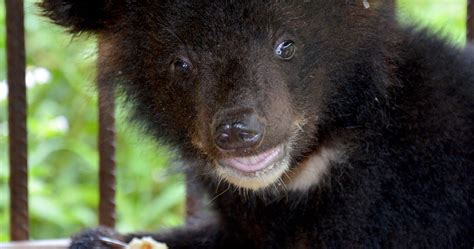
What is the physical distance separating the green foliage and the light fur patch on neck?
2.42 m

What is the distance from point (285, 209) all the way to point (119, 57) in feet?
2.74

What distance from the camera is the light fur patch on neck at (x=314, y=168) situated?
11.2 feet

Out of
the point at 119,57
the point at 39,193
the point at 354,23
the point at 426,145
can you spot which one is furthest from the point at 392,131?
the point at 39,193

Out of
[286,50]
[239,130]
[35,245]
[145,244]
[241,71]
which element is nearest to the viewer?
[239,130]

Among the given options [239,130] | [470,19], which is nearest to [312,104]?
[239,130]

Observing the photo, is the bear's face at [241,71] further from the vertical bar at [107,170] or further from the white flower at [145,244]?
the vertical bar at [107,170]

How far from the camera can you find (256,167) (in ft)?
9.95

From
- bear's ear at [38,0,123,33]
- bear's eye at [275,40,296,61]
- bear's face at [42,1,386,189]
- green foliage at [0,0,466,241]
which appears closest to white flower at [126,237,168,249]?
bear's face at [42,1,386,189]

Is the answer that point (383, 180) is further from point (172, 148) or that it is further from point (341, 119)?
point (172, 148)

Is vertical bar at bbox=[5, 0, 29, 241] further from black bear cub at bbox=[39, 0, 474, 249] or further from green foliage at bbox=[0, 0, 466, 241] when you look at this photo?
green foliage at bbox=[0, 0, 466, 241]

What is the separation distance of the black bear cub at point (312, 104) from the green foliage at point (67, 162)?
7.87 feet

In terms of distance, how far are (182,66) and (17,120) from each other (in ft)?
4.52

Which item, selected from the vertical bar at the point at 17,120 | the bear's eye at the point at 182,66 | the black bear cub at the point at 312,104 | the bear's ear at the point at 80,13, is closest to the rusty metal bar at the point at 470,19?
the black bear cub at the point at 312,104

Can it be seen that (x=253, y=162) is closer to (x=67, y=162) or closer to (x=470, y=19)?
(x=470, y=19)
